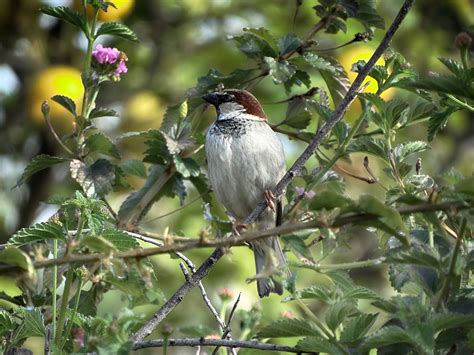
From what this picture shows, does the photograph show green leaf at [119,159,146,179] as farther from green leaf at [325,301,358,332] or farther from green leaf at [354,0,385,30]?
green leaf at [325,301,358,332]

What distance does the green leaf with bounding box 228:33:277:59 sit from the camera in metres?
2.01

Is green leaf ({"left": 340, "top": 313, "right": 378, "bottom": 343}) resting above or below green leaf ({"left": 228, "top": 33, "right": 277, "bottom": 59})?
below

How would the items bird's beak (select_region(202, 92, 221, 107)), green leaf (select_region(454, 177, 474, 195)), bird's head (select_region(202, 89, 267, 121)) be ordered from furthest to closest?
bird's head (select_region(202, 89, 267, 121)), bird's beak (select_region(202, 92, 221, 107)), green leaf (select_region(454, 177, 474, 195))

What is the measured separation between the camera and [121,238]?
1396mm

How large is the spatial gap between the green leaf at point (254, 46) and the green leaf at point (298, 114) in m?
0.14

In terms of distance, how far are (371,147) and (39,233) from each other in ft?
1.93

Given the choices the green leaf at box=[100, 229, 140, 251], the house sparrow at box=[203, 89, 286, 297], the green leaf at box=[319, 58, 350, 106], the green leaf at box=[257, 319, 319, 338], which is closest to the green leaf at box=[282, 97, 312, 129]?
the green leaf at box=[319, 58, 350, 106]

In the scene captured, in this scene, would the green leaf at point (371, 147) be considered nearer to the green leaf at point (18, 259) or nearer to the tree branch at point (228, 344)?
the tree branch at point (228, 344)

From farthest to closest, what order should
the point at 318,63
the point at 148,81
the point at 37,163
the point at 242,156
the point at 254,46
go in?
the point at 148,81, the point at 242,156, the point at 254,46, the point at 318,63, the point at 37,163

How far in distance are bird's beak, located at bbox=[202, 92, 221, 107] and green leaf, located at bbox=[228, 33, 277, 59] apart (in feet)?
0.62

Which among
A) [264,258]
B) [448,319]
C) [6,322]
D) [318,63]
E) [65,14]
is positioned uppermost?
[65,14]

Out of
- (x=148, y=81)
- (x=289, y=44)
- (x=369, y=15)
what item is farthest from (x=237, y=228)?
(x=148, y=81)

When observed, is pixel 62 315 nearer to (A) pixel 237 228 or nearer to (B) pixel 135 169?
(A) pixel 237 228

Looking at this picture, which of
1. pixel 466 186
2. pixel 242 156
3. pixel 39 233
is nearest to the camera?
pixel 466 186
